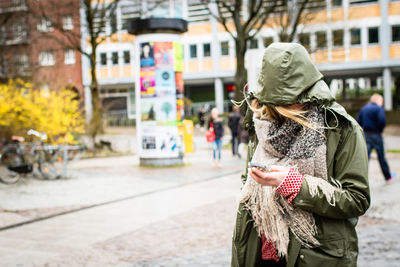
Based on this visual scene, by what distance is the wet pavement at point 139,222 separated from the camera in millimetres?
6105

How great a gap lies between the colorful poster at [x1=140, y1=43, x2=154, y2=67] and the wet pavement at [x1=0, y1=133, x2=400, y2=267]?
439 cm

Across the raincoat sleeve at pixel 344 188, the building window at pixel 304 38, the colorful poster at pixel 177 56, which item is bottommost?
the raincoat sleeve at pixel 344 188

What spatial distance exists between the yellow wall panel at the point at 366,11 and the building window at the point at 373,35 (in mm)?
1061

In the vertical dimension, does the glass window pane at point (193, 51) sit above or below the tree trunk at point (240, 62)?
above

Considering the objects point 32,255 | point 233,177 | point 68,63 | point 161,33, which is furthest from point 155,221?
point 68,63

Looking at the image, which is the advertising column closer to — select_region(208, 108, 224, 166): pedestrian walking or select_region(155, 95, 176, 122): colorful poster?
select_region(155, 95, 176, 122): colorful poster

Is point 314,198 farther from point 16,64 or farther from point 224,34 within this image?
point 224,34

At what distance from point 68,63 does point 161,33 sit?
3461cm

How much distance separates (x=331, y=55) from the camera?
132 feet

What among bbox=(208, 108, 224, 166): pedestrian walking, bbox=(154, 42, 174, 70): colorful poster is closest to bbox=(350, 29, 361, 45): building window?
bbox=(208, 108, 224, 166): pedestrian walking

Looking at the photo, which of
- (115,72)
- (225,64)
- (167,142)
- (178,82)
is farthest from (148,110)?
(115,72)

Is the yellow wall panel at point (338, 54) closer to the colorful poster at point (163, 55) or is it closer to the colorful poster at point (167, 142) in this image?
the colorful poster at point (163, 55)

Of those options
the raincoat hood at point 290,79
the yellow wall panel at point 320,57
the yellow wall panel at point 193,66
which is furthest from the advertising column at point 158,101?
the yellow wall panel at point 193,66

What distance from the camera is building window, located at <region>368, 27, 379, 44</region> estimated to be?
133 feet
